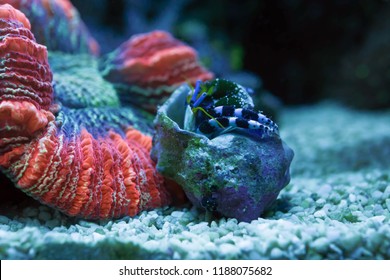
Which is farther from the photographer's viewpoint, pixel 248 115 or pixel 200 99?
pixel 200 99

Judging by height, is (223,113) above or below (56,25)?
below

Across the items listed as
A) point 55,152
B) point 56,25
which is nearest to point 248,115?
point 55,152

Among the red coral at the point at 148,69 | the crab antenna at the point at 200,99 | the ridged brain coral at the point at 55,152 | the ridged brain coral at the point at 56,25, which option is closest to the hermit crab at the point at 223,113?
the crab antenna at the point at 200,99

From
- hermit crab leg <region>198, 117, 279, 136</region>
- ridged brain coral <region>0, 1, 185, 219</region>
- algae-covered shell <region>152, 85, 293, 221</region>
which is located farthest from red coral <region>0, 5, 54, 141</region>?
hermit crab leg <region>198, 117, 279, 136</region>

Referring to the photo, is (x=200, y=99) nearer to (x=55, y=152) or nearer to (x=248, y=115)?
(x=248, y=115)

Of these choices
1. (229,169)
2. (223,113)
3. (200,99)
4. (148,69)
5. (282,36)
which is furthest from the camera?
(282,36)

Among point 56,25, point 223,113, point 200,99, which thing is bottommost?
point 223,113

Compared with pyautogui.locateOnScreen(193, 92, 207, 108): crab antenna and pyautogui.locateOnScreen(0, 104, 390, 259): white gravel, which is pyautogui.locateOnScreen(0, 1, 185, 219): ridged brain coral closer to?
pyautogui.locateOnScreen(0, 104, 390, 259): white gravel
